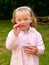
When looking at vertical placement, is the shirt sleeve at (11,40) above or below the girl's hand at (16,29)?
below

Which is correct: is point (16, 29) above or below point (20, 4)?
above

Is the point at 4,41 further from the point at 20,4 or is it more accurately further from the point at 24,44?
the point at 24,44

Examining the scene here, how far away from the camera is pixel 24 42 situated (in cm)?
352

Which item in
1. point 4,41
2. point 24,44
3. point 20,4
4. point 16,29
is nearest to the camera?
point 16,29

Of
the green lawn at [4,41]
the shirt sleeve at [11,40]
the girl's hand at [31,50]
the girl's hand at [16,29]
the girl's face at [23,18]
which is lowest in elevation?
the green lawn at [4,41]

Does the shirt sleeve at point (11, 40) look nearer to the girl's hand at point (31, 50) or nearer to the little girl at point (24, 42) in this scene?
the little girl at point (24, 42)

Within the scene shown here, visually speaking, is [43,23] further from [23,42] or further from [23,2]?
[23,42]

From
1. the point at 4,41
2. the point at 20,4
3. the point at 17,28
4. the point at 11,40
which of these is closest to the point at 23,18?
the point at 17,28

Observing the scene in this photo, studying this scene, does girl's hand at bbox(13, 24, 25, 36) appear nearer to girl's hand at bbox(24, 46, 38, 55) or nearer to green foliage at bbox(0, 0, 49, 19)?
girl's hand at bbox(24, 46, 38, 55)

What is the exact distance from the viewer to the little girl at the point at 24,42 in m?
3.41

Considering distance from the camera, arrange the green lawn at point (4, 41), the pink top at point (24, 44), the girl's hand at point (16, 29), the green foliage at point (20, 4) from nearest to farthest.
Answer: the girl's hand at point (16, 29), the pink top at point (24, 44), the green lawn at point (4, 41), the green foliage at point (20, 4)

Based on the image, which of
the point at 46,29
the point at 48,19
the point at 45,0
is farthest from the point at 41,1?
the point at 46,29

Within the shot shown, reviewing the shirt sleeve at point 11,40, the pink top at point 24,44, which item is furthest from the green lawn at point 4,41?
the shirt sleeve at point 11,40

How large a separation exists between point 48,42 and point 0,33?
1.86 m
